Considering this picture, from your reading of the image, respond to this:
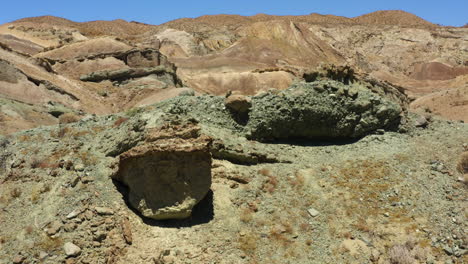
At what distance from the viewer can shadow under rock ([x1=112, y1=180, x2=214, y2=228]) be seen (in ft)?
31.0

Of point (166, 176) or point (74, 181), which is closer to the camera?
point (166, 176)

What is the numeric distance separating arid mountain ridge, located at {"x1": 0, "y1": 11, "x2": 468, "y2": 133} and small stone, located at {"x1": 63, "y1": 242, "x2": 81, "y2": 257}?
28.3 ft

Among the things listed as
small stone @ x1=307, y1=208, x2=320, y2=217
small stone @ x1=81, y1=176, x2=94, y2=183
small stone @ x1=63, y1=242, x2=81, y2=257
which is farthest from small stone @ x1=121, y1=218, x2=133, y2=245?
small stone @ x1=307, y1=208, x2=320, y2=217

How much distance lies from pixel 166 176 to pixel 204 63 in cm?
3753

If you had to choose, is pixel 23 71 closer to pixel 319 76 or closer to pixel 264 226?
pixel 319 76

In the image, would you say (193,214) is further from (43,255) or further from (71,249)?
(43,255)

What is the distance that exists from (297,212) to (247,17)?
111 metres

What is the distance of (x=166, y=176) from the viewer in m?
9.46

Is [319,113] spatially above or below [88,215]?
above

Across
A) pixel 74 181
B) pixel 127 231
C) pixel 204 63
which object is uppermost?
pixel 74 181

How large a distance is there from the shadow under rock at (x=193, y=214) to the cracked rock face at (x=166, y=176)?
0.13 metres

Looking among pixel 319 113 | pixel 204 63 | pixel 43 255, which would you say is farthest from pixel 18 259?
pixel 204 63

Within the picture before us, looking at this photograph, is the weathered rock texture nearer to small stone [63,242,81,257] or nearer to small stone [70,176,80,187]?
small stone [70,176,80,187]

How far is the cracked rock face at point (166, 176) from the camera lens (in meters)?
9.39
